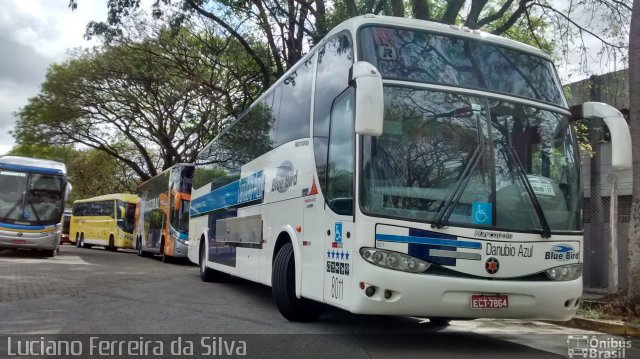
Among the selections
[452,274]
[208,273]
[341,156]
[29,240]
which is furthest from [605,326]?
[29,240]

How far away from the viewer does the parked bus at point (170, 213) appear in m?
21.2

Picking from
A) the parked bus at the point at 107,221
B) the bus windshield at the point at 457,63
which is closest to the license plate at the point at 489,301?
the bus windshield at the point at 457,63

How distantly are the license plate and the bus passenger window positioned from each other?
4.72ft

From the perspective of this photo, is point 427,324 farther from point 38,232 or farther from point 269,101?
point 38,232

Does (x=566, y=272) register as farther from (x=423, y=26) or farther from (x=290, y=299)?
(x=290, y=299)

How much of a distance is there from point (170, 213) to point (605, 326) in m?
16.2

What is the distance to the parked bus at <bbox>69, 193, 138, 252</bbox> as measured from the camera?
3062 centimetres

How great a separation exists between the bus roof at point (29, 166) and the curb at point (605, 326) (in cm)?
1808

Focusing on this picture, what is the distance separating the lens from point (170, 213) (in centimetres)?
2148

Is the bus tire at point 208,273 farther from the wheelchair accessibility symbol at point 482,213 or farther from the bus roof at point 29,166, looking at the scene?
the bus roof at point 29,166

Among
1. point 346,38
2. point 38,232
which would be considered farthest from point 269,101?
point 38,232

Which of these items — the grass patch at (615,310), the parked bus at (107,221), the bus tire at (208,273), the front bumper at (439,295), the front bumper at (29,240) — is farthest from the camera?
the parked bus at (107,221)

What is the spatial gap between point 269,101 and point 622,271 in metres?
8.43

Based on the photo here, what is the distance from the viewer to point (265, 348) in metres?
5.80
